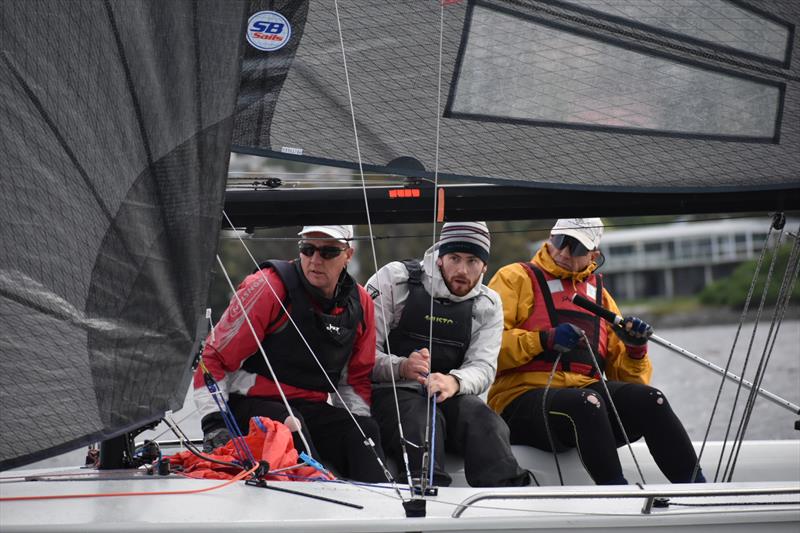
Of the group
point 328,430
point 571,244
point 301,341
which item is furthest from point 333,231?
point 571,244

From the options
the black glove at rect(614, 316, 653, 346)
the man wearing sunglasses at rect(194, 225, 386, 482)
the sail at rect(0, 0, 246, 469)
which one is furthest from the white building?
the sail at rect(0, 0, 246, 469)

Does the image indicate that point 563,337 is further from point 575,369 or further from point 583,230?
point 583,230

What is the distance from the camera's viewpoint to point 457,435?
3.13 m

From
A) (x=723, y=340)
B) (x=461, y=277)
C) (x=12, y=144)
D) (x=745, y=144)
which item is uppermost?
(x=745, y=144)

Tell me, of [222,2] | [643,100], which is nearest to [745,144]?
[643,100]

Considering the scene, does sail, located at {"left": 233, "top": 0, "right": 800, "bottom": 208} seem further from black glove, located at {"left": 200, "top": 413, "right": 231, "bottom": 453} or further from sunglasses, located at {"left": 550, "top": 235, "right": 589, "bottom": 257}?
black glove, located at {"left": 200, "top": 413, "right": 231, "bottom": 453}

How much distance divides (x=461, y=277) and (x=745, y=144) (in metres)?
0.92

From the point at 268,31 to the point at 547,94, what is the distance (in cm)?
81

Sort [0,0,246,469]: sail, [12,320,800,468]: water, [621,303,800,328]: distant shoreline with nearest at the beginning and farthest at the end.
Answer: [0,0,246,469]: sail
[12,320,800,468]: water
[621,303,800,328]: distant shoreline

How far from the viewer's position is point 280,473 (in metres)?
2.58

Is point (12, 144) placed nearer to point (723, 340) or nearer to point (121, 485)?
point (121, 485)

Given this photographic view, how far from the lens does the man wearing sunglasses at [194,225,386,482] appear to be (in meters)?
2.96

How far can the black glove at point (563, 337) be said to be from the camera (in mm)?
3258

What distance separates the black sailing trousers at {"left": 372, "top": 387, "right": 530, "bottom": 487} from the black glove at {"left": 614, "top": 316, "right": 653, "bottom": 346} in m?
0.51
